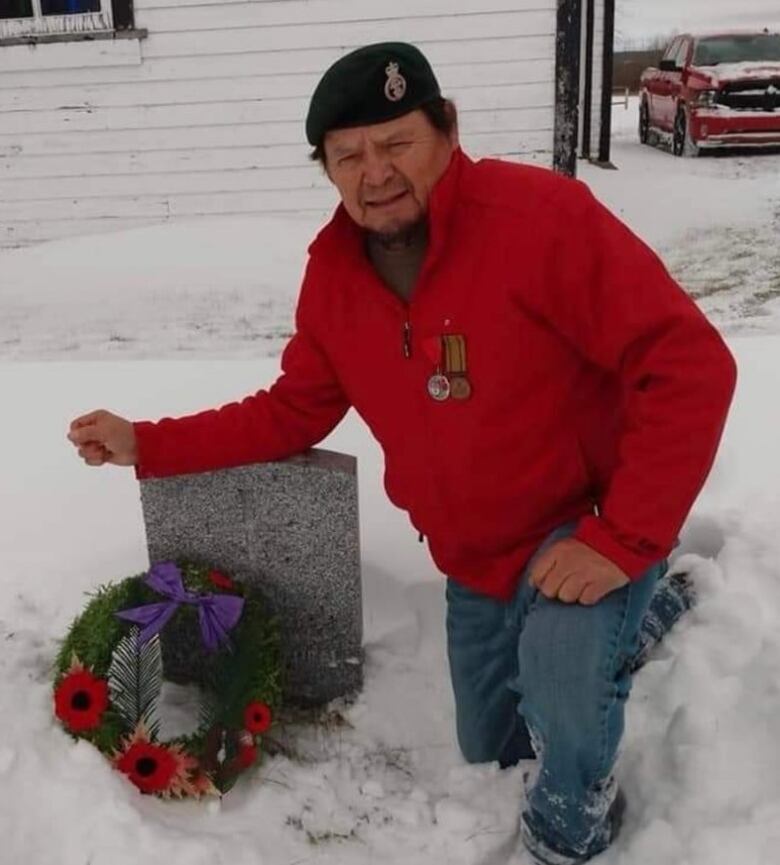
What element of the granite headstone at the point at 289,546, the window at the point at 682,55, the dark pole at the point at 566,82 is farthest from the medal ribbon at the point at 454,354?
the window at the point at 682,55

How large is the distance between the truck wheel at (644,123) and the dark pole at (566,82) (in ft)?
28.3

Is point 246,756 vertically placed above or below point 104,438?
below

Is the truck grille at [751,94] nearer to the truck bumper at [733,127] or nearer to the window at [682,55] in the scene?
the truck bumper at [733,127]

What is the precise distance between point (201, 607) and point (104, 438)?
0.50m

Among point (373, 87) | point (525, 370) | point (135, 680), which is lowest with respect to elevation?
point (135, 680)

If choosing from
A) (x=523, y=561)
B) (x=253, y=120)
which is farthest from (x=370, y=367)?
(x=253, y=120)

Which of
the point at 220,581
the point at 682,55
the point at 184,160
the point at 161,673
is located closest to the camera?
the point at 161,673

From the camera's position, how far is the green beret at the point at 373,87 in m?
1.68

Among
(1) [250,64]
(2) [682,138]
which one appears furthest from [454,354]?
(2) [682,138]

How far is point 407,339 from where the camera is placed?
6.14 feet

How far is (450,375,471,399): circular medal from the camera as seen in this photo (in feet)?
6.05

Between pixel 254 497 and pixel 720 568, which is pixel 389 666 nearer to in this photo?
pixel 254 497

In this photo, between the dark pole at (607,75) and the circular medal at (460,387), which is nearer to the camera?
the circular medal at (460,387)

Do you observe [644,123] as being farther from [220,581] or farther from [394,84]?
[394,84]
